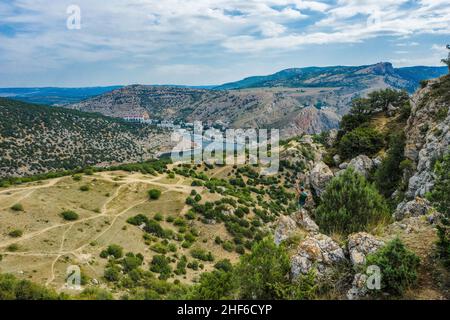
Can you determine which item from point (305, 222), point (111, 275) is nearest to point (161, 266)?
point (111, 275)

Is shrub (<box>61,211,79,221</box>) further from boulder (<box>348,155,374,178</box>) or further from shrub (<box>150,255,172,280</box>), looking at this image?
boulder (<box>348,155,374,178</box>)

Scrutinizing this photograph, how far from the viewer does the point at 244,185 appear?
7694 cm

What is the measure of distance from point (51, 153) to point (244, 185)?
67097mm

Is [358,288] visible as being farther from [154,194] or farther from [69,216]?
[154,194]

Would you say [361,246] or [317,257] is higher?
[361,246]

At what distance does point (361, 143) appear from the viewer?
111ft

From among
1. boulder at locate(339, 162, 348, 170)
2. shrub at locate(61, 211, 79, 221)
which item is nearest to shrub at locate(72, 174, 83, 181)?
shrub at locate(61, 211, 79, 221)

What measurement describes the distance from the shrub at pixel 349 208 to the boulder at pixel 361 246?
466 cm

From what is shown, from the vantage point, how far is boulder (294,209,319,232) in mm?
17712

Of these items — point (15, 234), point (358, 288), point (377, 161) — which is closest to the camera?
point (358, 288)

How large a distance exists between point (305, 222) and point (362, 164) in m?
14.8
